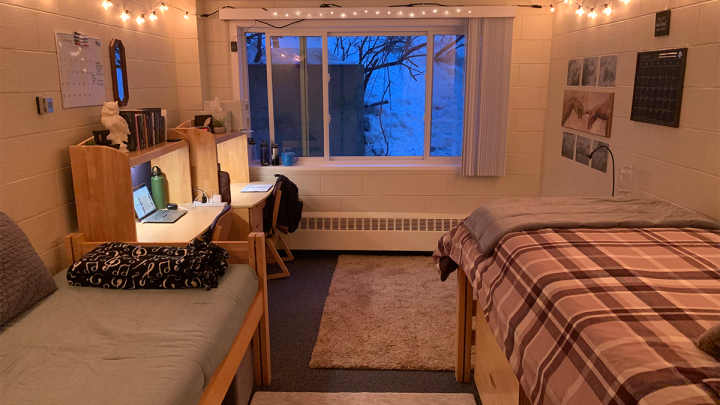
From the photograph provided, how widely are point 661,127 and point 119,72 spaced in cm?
314

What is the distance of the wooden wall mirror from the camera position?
3170 millimetres

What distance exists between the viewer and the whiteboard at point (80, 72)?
2.65m

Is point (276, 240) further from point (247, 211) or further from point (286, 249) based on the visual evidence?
point (247, 211)

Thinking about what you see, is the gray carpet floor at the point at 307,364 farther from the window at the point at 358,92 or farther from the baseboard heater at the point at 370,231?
the window at the point at 358,92

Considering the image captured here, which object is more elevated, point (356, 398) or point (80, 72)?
point (80, 72)

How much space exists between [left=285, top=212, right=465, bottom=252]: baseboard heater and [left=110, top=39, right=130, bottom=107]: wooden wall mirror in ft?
6.15

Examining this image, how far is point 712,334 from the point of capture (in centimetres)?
116

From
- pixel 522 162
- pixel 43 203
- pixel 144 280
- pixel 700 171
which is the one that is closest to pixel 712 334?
pixel 700 171

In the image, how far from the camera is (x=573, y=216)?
2160 mm

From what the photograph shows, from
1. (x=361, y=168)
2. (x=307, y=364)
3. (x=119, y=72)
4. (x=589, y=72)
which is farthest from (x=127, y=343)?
(x=589, y=72)

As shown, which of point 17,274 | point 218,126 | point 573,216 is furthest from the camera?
point 218,126

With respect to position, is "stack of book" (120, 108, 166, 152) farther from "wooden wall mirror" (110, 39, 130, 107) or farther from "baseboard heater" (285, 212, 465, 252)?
"baseboard heater" (285, 212, 465, 252)

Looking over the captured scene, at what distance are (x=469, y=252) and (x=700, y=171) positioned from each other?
113cm

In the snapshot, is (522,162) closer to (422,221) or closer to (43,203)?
(422,221)
